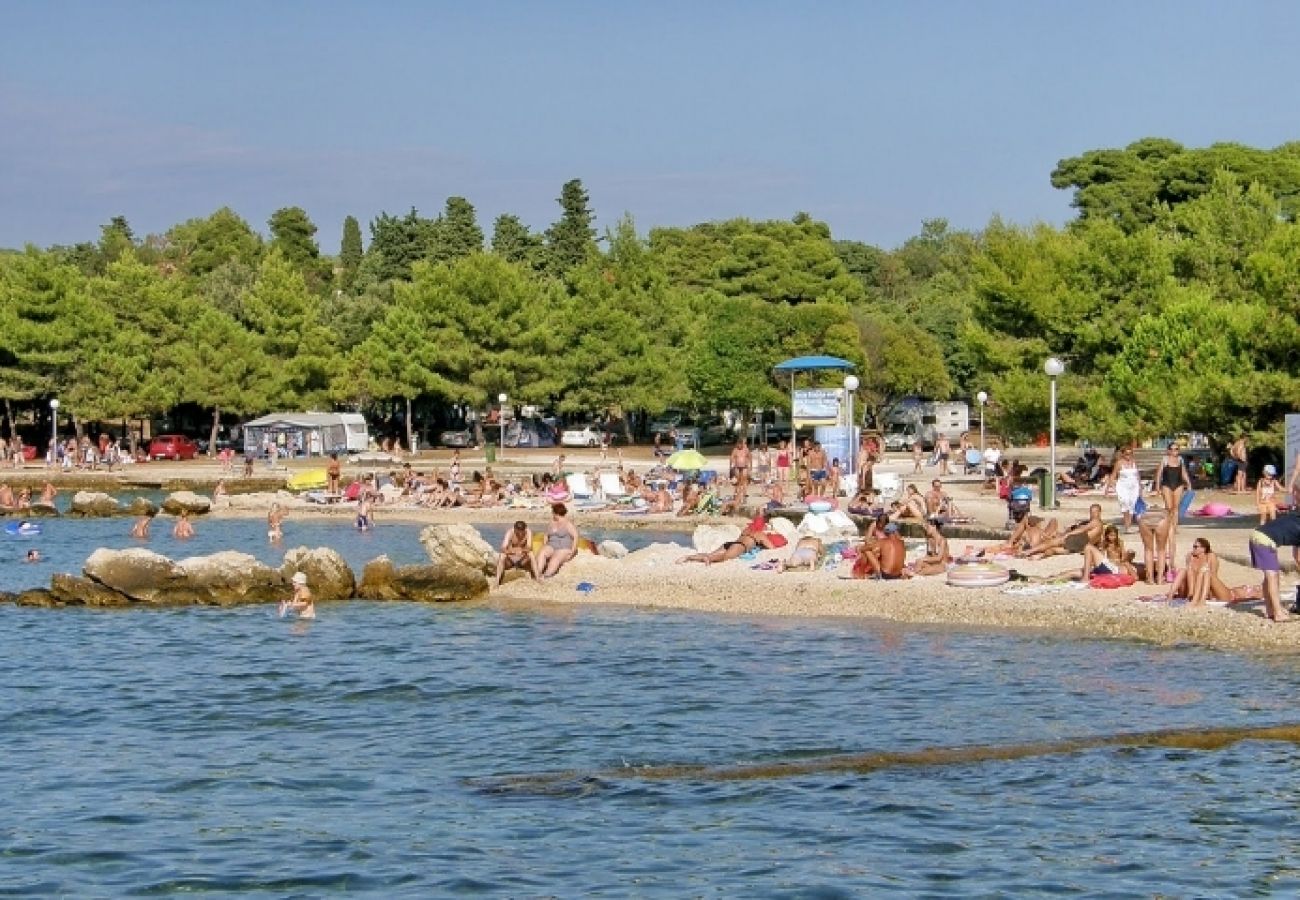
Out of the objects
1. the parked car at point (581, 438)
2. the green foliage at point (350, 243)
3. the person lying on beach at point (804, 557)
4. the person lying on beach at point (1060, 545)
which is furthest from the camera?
the green foliage at point (350, 243)

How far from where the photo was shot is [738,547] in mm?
26484

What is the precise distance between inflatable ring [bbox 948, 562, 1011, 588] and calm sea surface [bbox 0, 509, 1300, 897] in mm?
1879

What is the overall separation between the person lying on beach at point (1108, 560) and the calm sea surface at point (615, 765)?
2.62 m

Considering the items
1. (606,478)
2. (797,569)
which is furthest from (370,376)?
(797,569)

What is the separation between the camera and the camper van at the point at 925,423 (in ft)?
229

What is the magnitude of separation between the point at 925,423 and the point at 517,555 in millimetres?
50102

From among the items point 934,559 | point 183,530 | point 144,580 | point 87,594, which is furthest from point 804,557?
point 183,530

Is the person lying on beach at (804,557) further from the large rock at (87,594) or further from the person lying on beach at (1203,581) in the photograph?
the large rock at (87,594)

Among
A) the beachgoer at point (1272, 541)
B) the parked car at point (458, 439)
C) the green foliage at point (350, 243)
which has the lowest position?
the beachgoer at point (1272, 541)

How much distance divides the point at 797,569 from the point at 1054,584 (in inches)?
169

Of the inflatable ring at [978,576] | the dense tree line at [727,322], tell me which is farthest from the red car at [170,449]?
the inflatable ring at [978,576]

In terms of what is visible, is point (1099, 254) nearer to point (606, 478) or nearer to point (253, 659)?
point (606, 478)

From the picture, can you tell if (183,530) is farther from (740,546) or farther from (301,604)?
(740,546)

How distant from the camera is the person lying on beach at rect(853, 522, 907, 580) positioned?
23.5 metres
